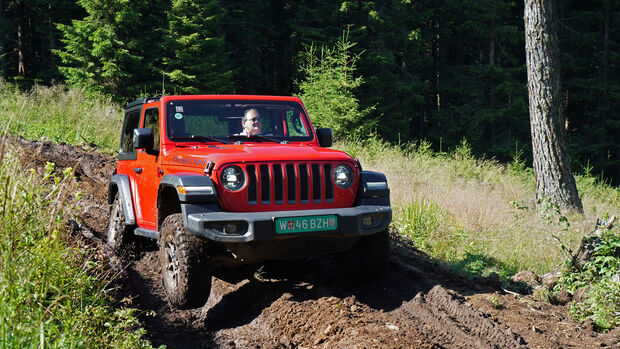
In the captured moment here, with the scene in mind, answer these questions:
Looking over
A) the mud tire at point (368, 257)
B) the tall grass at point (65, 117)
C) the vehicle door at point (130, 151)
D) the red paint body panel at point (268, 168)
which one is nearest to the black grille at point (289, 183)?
the red paint body panel at point (268, 168)

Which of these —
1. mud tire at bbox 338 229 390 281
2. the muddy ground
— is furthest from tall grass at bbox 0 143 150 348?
mud tire at bbox 338 229 390 281

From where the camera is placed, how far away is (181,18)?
22250mm

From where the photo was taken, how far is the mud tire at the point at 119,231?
21.6ft

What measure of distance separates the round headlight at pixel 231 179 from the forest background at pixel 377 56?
54.6ft

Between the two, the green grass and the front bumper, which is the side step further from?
the green grass

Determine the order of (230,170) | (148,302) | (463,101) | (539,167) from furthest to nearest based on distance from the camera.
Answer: (463,101) → (539,167) → (148,302) → (230,170)

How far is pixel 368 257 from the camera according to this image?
5.20m

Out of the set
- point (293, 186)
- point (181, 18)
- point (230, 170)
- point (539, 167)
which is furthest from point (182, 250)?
point (181, 18)

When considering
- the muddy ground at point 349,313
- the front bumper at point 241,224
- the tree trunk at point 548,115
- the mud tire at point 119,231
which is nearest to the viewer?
the muddy ground at point 349,313

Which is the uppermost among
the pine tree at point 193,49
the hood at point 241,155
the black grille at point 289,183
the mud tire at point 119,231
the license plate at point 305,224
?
the pine tree at point 193,49

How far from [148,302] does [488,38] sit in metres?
26.6

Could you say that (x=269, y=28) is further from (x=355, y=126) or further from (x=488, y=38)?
(x=355, y=126)

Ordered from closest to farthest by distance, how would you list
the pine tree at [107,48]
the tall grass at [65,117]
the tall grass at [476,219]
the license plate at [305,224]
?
the license plate at [305,224] < the tall grass at [476,219] < the tall grass at [65,117] < the pine tree at [107,48]

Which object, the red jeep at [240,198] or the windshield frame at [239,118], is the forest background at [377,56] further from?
the red jeep at [240,198]
